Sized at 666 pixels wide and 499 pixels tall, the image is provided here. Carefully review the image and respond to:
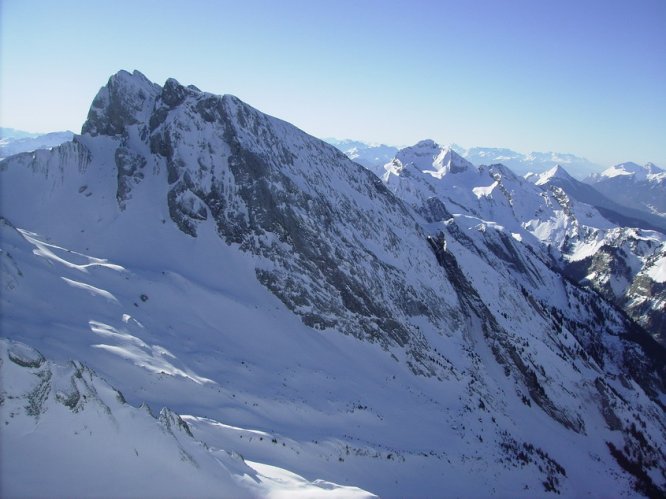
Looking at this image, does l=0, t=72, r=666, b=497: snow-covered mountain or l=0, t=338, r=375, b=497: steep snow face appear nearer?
l=0, t=338, r=375, b=497: steep snow face

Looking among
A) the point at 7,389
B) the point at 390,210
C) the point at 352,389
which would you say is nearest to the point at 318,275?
the point at 352,389

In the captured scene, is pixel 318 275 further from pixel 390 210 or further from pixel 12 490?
pixel 12 490

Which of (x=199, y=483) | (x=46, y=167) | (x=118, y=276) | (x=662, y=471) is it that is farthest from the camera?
(x=662, y=471)

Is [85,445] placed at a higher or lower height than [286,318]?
higher

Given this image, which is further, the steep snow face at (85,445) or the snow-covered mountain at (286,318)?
the snow-covered mountain at (286,318)
